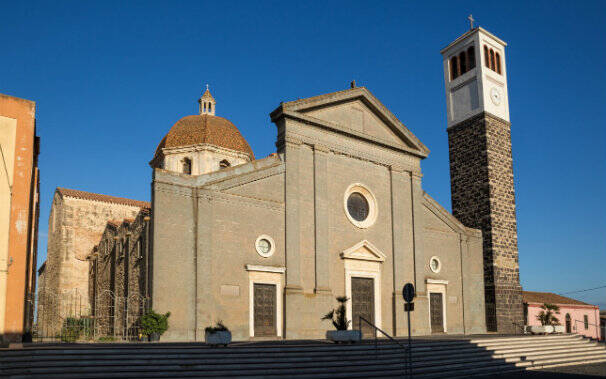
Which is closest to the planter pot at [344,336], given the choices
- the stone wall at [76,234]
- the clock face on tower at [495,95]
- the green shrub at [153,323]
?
the green shrub at [153,323]

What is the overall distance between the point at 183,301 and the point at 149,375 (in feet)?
19.9

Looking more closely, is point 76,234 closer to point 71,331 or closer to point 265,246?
point 71,331

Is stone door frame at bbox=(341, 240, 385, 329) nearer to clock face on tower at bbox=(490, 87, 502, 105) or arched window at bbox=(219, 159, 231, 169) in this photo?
clock face on tower at bbox=(490, 87, 502, 105)

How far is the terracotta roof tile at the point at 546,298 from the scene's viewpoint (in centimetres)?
3757

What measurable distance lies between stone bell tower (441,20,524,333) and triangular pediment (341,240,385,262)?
748cm

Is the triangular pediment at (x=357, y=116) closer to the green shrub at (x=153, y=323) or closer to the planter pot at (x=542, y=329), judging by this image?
the green shrub at (x=153, y=323)

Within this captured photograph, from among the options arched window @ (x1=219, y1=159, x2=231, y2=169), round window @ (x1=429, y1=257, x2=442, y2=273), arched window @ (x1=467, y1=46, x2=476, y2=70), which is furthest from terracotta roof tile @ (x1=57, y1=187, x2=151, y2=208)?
arched window @ (x1=467, y1=46, x2=476, y2=70)

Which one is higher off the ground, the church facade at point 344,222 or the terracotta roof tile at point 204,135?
the terracotta roof tile at point 204,135

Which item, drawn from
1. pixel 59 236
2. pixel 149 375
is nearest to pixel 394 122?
pixel 149 375

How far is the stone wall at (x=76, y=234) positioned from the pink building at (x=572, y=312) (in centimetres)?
2833

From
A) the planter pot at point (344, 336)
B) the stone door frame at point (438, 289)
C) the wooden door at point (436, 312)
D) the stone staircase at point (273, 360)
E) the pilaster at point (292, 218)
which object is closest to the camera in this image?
the stone staircase at point (273, 360)

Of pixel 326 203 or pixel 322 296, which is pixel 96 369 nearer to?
pixel 322 296

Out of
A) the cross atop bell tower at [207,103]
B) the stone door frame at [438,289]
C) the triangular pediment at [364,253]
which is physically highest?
the cross atop bell tower at [207,103]

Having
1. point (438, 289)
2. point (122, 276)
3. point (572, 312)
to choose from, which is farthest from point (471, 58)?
point (572, 312)
